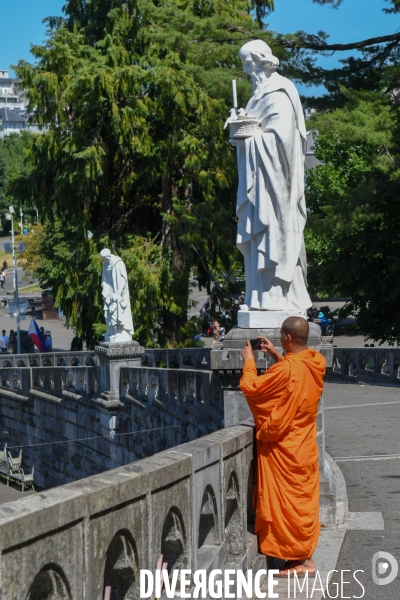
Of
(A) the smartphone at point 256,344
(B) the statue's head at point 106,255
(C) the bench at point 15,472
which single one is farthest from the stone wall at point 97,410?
(B) the statue's head at point 106,255

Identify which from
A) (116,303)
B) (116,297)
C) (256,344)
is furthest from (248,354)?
(116,297)

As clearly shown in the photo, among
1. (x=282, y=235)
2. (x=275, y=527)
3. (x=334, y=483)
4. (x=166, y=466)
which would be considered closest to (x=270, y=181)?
(x=282, y=235)

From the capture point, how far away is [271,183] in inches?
337

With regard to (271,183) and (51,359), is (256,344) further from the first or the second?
(51,359)

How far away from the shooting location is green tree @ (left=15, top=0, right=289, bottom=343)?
26500 millimetres

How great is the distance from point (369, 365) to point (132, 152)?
9597 mm

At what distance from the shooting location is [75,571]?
3928 mm

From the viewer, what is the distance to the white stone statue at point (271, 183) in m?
8.57

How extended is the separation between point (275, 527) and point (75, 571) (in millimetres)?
2647

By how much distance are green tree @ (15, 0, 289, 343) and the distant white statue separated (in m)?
5.80

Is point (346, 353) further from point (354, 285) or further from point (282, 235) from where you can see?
point (282, 235)

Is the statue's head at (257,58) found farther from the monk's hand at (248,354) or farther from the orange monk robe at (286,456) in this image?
the orange monk robe at (286,456)

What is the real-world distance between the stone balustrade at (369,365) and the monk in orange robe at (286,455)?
1352cm

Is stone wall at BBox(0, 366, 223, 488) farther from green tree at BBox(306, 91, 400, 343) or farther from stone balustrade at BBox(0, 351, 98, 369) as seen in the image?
green tree at BBox(306, 91, 400, 343)
